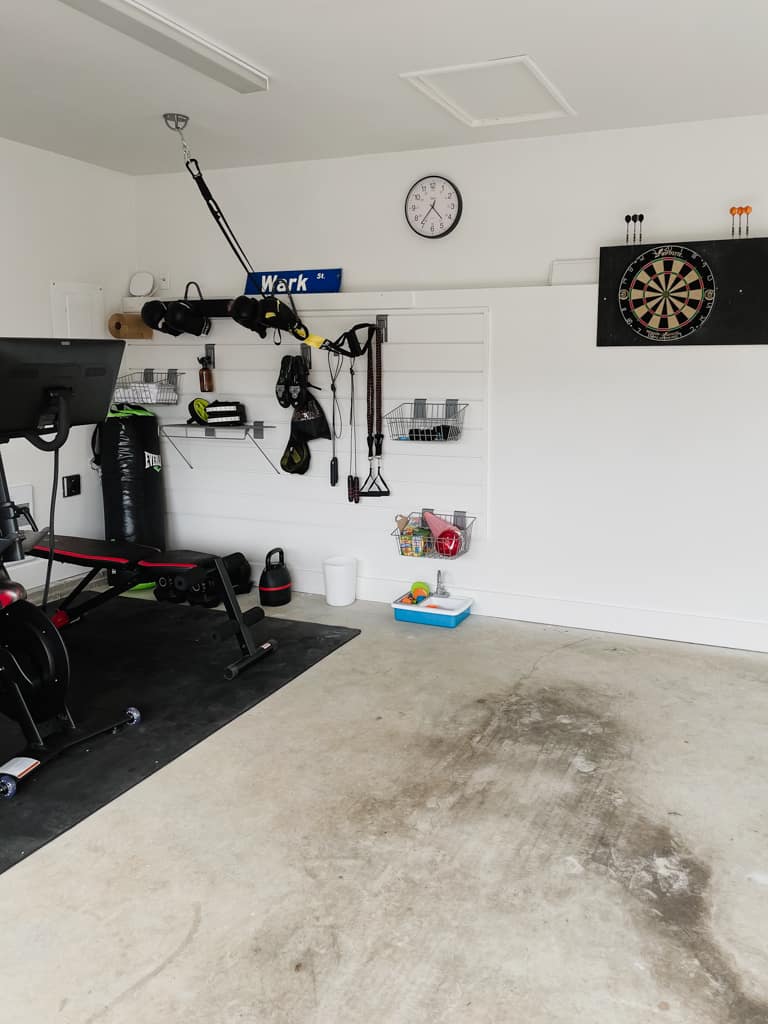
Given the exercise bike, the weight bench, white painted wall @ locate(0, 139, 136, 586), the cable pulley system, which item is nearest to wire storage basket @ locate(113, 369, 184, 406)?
white painted wall @ locate(0, 139, 136, 586)

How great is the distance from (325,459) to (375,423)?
48 cm

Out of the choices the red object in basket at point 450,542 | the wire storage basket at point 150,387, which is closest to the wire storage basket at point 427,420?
the red object in basket at point 450,542

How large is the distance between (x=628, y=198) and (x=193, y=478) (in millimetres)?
3542

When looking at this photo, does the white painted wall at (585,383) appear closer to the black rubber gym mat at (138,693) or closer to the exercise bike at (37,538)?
the black rubber gym mat at (138,693)

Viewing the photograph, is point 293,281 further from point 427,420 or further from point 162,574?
point 162,574

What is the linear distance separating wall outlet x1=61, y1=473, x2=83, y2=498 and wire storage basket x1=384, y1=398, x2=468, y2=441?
92.3 inches

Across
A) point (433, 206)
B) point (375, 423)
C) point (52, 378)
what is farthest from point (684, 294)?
point (52, 378)

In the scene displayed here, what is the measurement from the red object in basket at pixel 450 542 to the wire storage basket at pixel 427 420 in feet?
1.93

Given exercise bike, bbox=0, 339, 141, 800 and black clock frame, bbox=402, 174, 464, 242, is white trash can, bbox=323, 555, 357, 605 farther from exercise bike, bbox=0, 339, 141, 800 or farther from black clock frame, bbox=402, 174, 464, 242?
black clock frame, bbox=402, 174, 464, 242

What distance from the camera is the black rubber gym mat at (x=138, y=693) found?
10.4 feet

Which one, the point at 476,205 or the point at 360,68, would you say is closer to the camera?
the point at 360,68

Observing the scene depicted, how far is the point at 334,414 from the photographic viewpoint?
564 cm

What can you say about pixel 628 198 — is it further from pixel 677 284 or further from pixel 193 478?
pixel 193 478

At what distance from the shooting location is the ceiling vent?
373 cm
